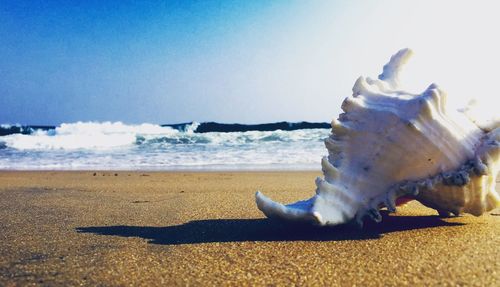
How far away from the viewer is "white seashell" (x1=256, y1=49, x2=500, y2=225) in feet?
7.34

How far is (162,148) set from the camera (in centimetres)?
1492

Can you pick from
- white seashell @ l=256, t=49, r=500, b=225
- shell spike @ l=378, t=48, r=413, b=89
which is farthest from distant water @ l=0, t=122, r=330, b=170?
white seashell @ l=256, t=49, r=500, b=225

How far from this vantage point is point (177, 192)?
4.48 m

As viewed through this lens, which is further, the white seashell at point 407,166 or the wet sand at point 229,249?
the white seashell at point 407,166

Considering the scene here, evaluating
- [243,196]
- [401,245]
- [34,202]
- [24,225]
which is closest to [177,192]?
[243,196]

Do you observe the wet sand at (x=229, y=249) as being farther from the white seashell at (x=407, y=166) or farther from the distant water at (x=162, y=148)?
the distant water at (x=162, y=148)

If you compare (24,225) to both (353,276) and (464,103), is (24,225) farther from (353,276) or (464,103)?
(464,103)

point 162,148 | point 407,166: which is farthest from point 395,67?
point 162,148

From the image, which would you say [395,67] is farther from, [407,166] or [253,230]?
[253,230]

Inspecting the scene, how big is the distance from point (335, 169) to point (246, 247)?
2.00 ft

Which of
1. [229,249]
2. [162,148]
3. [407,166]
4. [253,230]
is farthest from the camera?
[162,148]

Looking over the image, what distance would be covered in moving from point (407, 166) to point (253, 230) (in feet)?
2.77

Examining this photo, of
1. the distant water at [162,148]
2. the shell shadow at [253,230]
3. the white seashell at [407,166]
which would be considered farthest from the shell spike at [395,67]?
the distant water at [162,148]

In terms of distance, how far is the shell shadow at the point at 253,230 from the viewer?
89.4 inches
